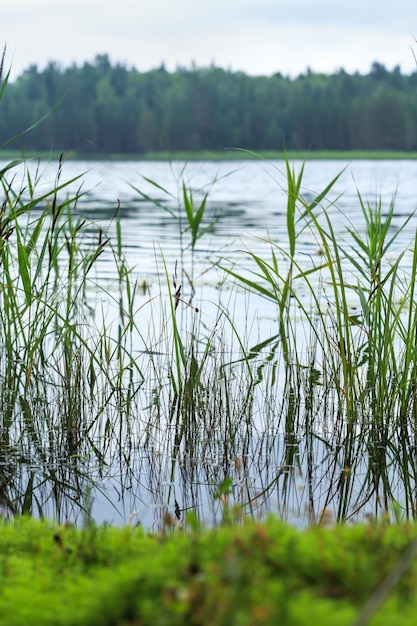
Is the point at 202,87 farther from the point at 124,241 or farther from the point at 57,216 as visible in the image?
the point at 57,216

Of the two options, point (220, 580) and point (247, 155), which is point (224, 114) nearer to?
point (247, 155)

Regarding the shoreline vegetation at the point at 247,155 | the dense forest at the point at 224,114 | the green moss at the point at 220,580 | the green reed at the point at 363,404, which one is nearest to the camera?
the green moss at the point at 220,580

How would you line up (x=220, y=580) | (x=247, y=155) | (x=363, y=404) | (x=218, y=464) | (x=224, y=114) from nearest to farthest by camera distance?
(x=220, y=580) → (x=218, y=464) → (x=363, y=404) → (x=247, y=155) → (x=224, y=114)

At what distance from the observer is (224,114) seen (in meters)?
69.2

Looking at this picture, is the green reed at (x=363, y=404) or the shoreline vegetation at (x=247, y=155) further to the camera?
the shoreline vegetation at (x=247, y=155)

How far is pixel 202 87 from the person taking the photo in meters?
71.7

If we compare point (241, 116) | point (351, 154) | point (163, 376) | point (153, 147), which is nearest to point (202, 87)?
point (241, 116)

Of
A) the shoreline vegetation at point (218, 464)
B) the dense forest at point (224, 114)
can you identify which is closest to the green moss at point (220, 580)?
the shoreline vegetation at point (218, 464)

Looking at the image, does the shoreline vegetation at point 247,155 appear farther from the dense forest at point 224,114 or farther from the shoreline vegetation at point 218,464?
the shoreline vegetation at point 218,464

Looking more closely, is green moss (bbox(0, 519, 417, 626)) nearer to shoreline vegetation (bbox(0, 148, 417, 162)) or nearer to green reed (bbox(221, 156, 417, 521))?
green reed (bbox(221, 156, 417, 521))

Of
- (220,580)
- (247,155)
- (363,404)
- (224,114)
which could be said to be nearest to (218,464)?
(363,404)

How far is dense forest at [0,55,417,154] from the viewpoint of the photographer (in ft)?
200

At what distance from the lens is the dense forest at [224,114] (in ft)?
200

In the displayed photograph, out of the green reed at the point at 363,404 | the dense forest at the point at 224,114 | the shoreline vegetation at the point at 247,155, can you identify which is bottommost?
the green reed at the point at 363,404
